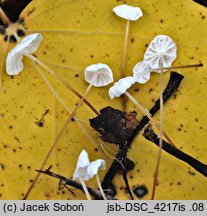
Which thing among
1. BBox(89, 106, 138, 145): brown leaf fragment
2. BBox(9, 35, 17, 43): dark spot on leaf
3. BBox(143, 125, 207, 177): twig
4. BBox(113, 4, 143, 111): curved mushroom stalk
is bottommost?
BBox(143, 125, 207, 177): twig

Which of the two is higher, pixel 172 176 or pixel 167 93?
pixel 167 93

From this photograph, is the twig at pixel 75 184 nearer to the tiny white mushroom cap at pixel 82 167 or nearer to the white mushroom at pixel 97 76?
the tiny white mushroom cap at pixel 82 167

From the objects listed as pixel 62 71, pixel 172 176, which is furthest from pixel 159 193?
pixel 62 71

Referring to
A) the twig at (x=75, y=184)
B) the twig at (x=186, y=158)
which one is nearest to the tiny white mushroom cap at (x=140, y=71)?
the twig at (x=186, y=158)

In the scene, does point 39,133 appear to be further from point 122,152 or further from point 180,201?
point 180,201

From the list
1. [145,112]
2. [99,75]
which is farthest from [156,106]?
[99,75]

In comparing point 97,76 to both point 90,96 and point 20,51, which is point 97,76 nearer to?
point 90,96

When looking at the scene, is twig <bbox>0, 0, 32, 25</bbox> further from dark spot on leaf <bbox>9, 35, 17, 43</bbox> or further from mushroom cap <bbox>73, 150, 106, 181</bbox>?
mushroom cap <bbox>73, 150, 106, 181</bbox>

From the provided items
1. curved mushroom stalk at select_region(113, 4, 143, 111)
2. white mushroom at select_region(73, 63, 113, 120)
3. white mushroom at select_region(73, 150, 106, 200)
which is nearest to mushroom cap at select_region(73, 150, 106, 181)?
white mushroom at select_region(73, 150, 106, 200)
